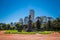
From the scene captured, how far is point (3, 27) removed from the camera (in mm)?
46344

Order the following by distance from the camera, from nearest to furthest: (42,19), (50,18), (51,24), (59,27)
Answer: (59,27) < (51,24) < (50,18) < (42,19)

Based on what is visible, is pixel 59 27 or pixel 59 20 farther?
pixel 59 20

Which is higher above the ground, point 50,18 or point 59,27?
point 50,18

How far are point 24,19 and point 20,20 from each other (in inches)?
135

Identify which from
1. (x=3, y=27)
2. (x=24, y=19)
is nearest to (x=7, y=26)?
(x=3, y=27)

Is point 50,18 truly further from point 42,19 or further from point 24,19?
point 24,19

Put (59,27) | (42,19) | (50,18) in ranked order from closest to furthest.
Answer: (59,27)
(50,18)
(42,19)

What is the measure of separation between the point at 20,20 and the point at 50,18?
1413cm

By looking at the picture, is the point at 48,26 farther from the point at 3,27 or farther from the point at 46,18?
the point at 3,27

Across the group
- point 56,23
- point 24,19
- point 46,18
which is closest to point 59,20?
point 56,23

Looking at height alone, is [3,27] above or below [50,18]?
below

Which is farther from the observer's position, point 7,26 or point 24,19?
point 24,19

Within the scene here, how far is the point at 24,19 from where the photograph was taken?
5119cm

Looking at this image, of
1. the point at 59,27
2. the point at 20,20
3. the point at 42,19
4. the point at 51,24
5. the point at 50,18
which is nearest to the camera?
the point at 59,27
